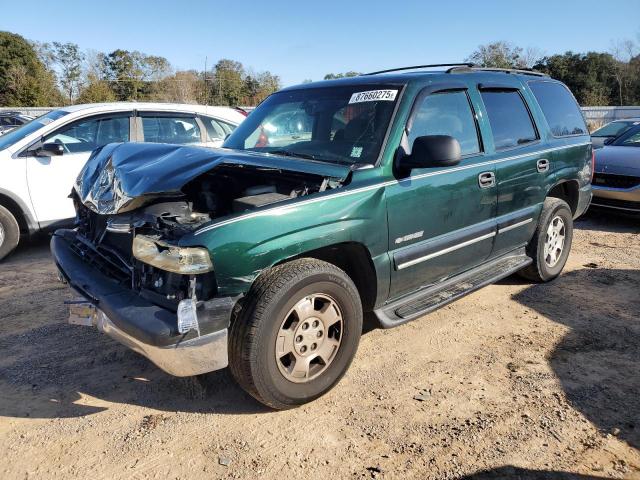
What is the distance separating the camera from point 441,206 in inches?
138

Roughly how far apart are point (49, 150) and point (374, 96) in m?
4.37

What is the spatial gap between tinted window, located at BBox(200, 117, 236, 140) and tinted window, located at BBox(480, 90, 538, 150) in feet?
13.9

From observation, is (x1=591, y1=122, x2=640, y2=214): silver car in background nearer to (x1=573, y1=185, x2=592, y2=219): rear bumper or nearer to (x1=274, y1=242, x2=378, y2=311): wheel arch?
(x1=573, y1=185, x2=592, y2=219): rear bumper

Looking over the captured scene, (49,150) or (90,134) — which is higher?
(90,134)

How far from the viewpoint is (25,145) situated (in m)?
5.92

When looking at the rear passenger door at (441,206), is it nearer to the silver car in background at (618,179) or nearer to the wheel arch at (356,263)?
the wheel arch at (356,263)

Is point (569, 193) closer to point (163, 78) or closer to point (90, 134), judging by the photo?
point (90, 134)

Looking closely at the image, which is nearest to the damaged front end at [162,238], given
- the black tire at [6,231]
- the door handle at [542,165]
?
the door handle at [542,165]

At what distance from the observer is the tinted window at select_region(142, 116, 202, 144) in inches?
265

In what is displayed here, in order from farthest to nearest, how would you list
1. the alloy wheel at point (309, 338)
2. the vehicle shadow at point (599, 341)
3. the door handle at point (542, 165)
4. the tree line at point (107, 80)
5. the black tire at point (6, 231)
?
the tree line at point (107, 80)
the black tire at point (6, 231)
the door handle at point (542, 165)
the vehicle shadow at point (599, 341)
the alloy wheel at point (309, 338)

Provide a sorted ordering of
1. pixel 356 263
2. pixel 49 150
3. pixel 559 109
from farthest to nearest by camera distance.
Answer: pixel 49 150 → pixel 559 109 → pixel 356 263

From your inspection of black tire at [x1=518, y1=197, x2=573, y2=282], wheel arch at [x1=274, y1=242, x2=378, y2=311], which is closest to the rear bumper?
black tire at [x1=518, y1=197, x2=573, y2=282]

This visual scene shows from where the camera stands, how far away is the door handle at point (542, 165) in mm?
4426

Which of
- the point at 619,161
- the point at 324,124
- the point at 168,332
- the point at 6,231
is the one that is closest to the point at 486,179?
the point at 324,124
